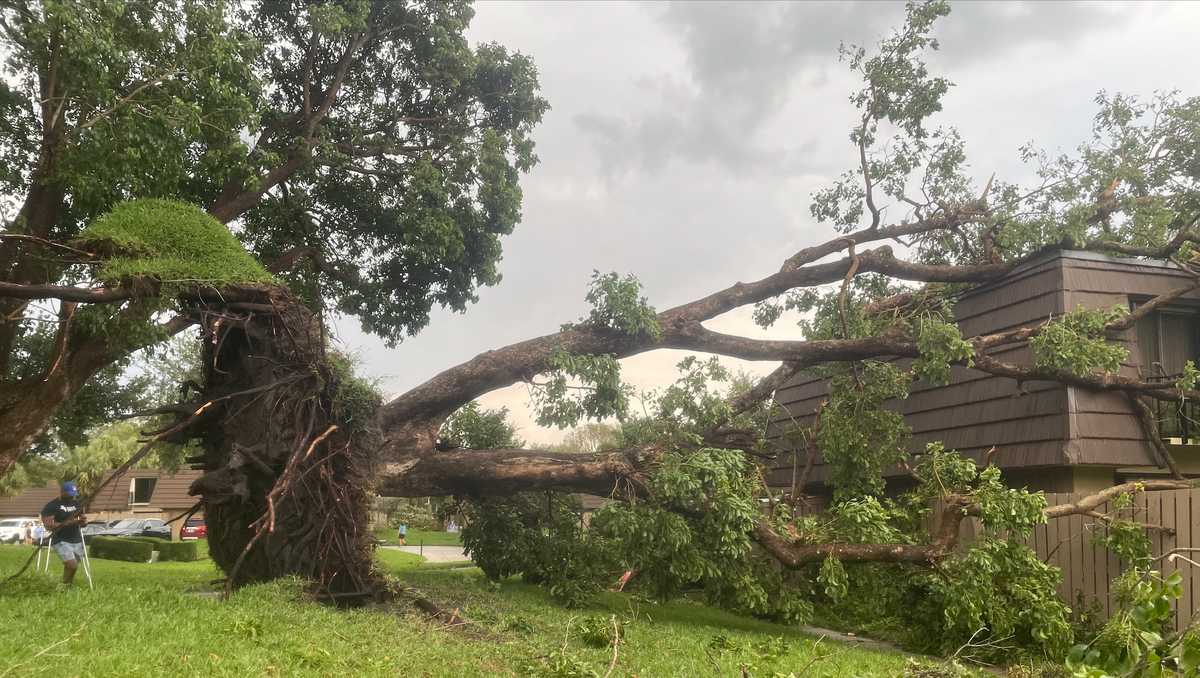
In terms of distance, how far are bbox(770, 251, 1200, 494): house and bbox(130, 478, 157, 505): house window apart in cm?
3736

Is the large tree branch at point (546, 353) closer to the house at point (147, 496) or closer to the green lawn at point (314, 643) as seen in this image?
the green lawn at point (314, 643)

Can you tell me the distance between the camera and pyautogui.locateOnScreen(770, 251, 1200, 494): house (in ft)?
33.8

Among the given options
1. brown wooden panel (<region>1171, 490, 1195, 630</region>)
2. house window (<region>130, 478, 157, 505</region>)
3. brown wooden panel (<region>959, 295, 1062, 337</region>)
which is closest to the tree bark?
brown wooden panel (<region>1171, 490, 1195, 630</region>)

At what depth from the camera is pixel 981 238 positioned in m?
13.0

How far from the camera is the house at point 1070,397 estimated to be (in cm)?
1029

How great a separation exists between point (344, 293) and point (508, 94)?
5.04 m

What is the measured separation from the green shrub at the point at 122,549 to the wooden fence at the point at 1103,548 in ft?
68.3

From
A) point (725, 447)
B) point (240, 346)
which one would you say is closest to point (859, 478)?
point (725, 447)

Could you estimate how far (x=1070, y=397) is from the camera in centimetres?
1032

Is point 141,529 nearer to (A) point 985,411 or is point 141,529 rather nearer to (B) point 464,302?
(B) point 464,302

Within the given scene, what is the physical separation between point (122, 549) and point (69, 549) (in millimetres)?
13895

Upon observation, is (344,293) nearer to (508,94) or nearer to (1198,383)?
(508,94)

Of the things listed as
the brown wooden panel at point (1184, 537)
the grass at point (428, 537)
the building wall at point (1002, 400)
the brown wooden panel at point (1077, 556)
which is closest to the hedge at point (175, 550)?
the grass at point (428, 537)

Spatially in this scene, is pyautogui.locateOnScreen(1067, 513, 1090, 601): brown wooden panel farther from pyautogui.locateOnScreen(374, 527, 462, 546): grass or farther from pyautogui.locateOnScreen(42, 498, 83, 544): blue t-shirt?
pyautogui.locateOnScreen(374, 527, 462, 546): grass
